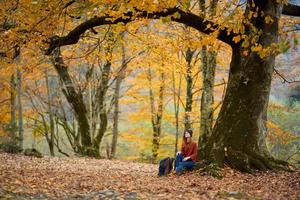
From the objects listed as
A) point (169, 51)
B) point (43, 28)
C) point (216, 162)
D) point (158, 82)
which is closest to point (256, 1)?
point (216, 162)

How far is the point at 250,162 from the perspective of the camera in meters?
10.5

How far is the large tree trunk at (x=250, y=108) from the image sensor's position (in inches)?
417

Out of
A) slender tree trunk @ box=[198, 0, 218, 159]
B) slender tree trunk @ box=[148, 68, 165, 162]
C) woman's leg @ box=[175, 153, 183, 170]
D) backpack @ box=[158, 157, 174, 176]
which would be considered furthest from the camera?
slender tree trunk @ box=[148, 68, 165, 162]

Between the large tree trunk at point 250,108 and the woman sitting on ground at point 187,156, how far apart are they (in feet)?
2.33

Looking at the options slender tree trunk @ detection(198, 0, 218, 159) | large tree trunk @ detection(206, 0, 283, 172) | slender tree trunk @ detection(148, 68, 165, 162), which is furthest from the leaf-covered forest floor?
slender tree trunk @ detection(148, 68, 165, 162)

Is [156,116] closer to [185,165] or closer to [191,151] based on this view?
[191,151]

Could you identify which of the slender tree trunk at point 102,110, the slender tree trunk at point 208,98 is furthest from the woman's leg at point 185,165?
the slender tree trunk at point 102,110

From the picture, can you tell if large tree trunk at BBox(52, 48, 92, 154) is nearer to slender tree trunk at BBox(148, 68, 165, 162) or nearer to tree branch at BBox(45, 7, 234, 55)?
slender tree trunk at BBox(148, 68, 165, 162)

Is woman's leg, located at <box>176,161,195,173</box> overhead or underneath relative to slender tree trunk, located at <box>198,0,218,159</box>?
underneath

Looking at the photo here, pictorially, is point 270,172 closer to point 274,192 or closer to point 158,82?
point 274,192

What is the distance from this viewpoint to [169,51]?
681 inches

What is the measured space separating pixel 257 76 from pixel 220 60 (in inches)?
368

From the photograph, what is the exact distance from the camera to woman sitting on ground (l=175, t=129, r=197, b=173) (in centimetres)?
1125

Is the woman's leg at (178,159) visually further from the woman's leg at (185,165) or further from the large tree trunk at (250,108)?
the large tree trunk at (250,108)
